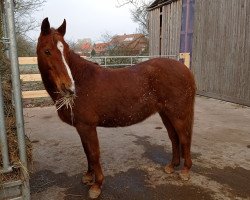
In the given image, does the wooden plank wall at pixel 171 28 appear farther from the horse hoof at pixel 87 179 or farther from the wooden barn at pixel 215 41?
the horse hoof at pixel 87 179

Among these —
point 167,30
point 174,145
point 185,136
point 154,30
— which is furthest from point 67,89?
point 154,30

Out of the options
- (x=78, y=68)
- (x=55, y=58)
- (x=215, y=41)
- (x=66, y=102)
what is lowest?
(x=66, y=102)

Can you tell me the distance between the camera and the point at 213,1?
8.81 m

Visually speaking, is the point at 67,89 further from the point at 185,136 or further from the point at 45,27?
the point at 185,136

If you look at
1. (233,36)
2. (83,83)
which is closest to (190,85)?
(83,83)

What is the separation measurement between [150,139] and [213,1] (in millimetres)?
6384

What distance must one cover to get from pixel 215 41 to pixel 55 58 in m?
7.75

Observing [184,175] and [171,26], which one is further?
[171,26]

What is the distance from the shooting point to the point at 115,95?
3.03m

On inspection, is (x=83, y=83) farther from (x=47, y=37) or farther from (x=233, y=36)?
(x=233, y=36)

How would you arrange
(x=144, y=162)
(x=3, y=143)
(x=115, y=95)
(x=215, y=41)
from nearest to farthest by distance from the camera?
(x=3, y=143), (x=115, y=95), (x=144, y=162), (x=215, y=41)

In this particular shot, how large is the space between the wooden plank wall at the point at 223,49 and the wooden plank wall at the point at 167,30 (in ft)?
4.51

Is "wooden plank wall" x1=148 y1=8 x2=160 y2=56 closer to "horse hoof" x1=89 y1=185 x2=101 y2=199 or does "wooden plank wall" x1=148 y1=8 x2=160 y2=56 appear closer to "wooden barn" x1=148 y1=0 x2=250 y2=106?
"wooden barn" x1=148 y1=0 x2=250 y2=106

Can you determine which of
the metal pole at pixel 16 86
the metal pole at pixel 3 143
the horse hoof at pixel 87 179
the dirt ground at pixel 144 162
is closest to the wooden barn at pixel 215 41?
the dirt ground at pixel 144 162
